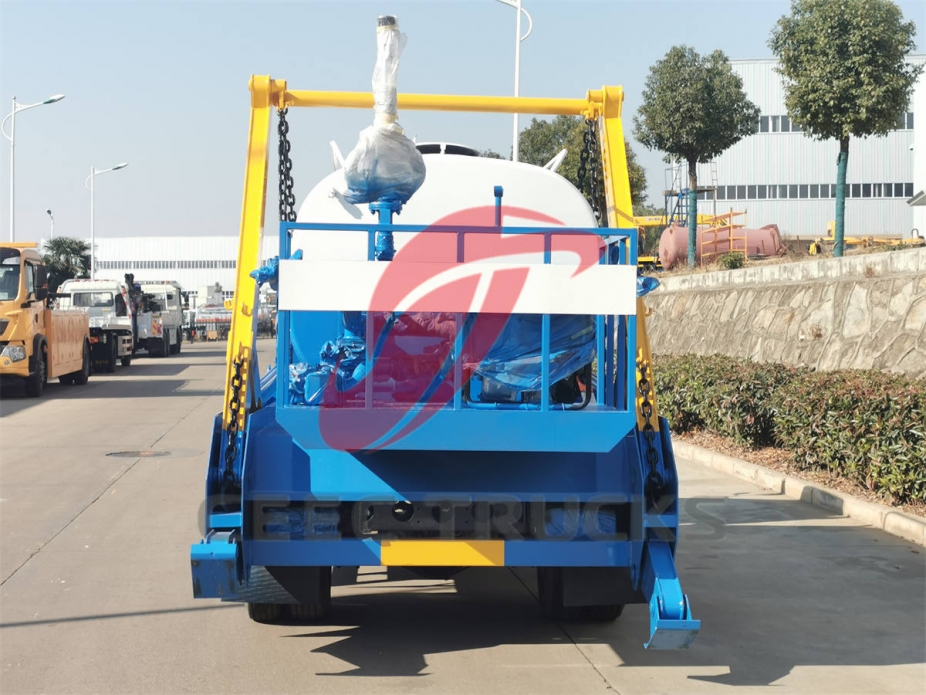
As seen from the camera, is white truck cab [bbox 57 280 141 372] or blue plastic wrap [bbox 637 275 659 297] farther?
white truck cab [bbox 57 280 141 372]

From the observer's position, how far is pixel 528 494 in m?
4.77

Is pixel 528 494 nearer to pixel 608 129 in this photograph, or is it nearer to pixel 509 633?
pixel 509 633

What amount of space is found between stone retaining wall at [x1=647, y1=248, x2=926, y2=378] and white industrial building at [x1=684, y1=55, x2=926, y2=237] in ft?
115

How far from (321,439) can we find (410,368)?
69cm

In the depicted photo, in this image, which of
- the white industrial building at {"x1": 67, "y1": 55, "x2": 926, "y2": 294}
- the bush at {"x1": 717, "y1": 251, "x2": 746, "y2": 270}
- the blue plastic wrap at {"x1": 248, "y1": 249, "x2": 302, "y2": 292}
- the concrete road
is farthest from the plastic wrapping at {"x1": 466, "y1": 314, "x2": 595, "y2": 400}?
the white industrial building at {"x1": 67, "y1": 55, "x2": 926, "y2": 294}

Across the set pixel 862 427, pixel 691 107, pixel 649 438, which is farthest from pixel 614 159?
pixel 691 107

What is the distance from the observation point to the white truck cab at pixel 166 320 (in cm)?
3797

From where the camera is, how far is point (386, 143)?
5.12 meters

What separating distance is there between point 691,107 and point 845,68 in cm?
624

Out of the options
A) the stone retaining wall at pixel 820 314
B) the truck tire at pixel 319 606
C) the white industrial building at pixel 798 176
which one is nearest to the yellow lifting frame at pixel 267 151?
the truck tire at pixel 319 606

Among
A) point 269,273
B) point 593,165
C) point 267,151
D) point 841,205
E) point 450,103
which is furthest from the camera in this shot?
point 841,205

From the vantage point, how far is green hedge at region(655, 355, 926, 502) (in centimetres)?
815

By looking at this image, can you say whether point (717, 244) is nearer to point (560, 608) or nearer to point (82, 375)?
point (82, 375)

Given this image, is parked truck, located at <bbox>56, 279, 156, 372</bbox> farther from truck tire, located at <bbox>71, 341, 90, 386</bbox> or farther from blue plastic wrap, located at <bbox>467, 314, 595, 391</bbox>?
blue plastic wrap, located at <bbox>467, 314, 595, 391</bbox>
